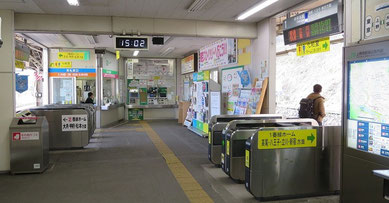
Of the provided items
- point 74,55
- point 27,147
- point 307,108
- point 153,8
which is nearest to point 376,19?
point 307,108

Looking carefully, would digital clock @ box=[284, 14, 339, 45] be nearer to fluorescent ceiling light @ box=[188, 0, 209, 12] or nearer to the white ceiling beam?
the white ceiling beam

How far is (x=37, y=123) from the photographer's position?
5.65m

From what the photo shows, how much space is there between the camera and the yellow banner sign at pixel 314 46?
5.22 metres

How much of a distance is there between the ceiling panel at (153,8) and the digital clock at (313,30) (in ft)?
1.57

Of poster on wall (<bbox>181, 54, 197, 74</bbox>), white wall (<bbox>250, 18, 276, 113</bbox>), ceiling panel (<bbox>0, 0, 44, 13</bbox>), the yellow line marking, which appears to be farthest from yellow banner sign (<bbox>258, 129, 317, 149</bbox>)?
poster on wall (<bbox>181, 54, 197, 74</bbox>)

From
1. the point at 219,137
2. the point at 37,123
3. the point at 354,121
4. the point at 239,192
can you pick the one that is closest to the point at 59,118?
the point at 37,123

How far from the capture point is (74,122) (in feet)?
25.5

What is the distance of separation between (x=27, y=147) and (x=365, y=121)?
17.1 ft

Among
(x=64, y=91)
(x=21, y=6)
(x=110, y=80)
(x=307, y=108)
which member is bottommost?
(x=307, y=108)

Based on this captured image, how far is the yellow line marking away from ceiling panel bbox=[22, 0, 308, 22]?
2959 mm

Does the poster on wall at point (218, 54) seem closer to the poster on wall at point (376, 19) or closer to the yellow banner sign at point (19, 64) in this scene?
the poster on wall at point (376, 19)

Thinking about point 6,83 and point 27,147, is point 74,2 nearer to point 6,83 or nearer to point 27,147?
point 6,83

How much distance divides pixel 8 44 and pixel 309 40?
526cm

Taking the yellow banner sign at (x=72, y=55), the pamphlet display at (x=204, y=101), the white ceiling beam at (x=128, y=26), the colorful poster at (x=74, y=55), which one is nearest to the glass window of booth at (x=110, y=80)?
the colorful poster at (x=74, y=55)
